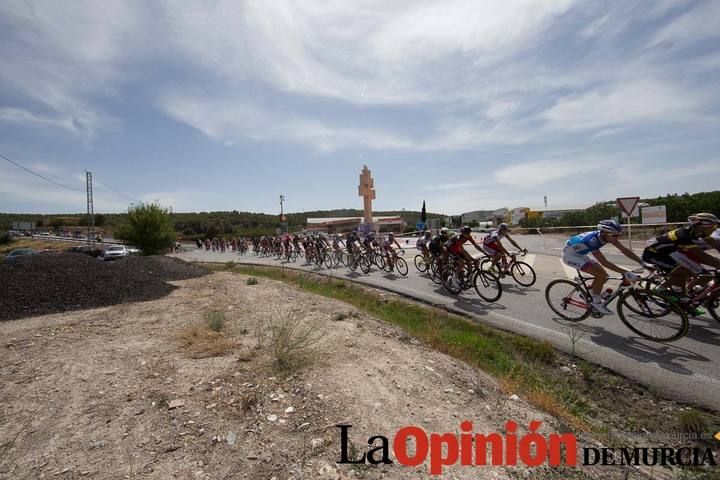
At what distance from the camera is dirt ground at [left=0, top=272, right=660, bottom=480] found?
2338 mm

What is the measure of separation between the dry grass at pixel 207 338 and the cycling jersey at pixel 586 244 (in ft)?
19.7

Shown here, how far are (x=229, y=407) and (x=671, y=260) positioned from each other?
700 cm

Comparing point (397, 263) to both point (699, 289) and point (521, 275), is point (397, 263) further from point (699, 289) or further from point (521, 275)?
point (699, 289)

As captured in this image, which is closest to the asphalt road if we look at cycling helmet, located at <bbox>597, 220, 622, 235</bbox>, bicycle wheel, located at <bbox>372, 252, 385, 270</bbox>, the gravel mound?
cycling helmet, located at <bbox>597, 220, 622, 235</bbox>

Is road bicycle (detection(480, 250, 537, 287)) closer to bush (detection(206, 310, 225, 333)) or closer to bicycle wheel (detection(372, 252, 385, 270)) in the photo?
bicycle wheel (detection(372, 252, 385, 270))

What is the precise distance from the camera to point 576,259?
5.97 m

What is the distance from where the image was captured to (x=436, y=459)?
2387 mm

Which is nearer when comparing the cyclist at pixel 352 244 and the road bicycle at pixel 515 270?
the road bicycle at pixel 515 270

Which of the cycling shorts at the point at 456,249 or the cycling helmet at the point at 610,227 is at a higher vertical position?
the cycling helmet at the point at 610,227

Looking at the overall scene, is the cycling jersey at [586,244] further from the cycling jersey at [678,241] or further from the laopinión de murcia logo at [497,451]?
the laopinión de murcia logo at [497,451]

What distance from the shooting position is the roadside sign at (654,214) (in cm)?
2088

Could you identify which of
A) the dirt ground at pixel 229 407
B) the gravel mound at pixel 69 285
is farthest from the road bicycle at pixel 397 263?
the dirt ground at pixel 229 407

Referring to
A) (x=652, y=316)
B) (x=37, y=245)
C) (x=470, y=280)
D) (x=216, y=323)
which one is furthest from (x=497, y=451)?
(x=37, y=245)

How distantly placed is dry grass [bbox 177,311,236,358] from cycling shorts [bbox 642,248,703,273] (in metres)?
7.11
